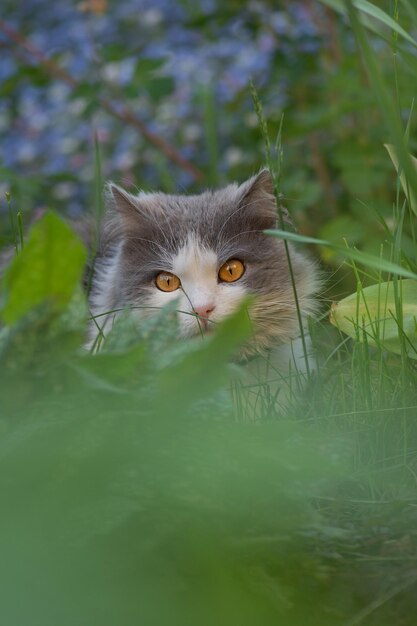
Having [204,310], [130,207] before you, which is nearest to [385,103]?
[204,310]

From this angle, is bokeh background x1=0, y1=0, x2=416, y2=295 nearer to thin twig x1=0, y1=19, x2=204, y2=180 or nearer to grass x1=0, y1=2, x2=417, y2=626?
thin twig x1=0, y1=19, x2=204, y2=180

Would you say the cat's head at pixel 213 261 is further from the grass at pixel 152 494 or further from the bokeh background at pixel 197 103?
the grass at pixel 152 494

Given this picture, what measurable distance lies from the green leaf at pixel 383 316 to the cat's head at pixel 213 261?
385 mm

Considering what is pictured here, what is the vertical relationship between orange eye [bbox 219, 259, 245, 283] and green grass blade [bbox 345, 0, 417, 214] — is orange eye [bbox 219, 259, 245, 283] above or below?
below

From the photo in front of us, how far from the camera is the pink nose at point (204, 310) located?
5.33 ft

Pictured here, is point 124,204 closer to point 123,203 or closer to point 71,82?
point 123,203

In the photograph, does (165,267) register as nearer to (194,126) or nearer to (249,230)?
(249,230)

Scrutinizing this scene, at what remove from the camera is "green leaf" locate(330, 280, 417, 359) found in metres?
1.15

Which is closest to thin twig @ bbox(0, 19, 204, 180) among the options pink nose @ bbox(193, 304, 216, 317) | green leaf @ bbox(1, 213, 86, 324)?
Result: pink nose @ bbox(193, 304, 216, 317)

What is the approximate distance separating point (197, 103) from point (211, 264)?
6.72 feet

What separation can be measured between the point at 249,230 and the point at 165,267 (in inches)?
8.3

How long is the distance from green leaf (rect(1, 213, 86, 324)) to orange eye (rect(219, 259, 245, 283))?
108 cm

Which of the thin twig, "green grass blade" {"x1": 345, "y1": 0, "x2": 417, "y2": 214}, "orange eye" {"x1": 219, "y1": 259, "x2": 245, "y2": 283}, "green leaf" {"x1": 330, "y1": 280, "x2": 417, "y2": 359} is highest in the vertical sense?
the thin twig

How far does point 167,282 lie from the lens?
A: 1.80 metres
